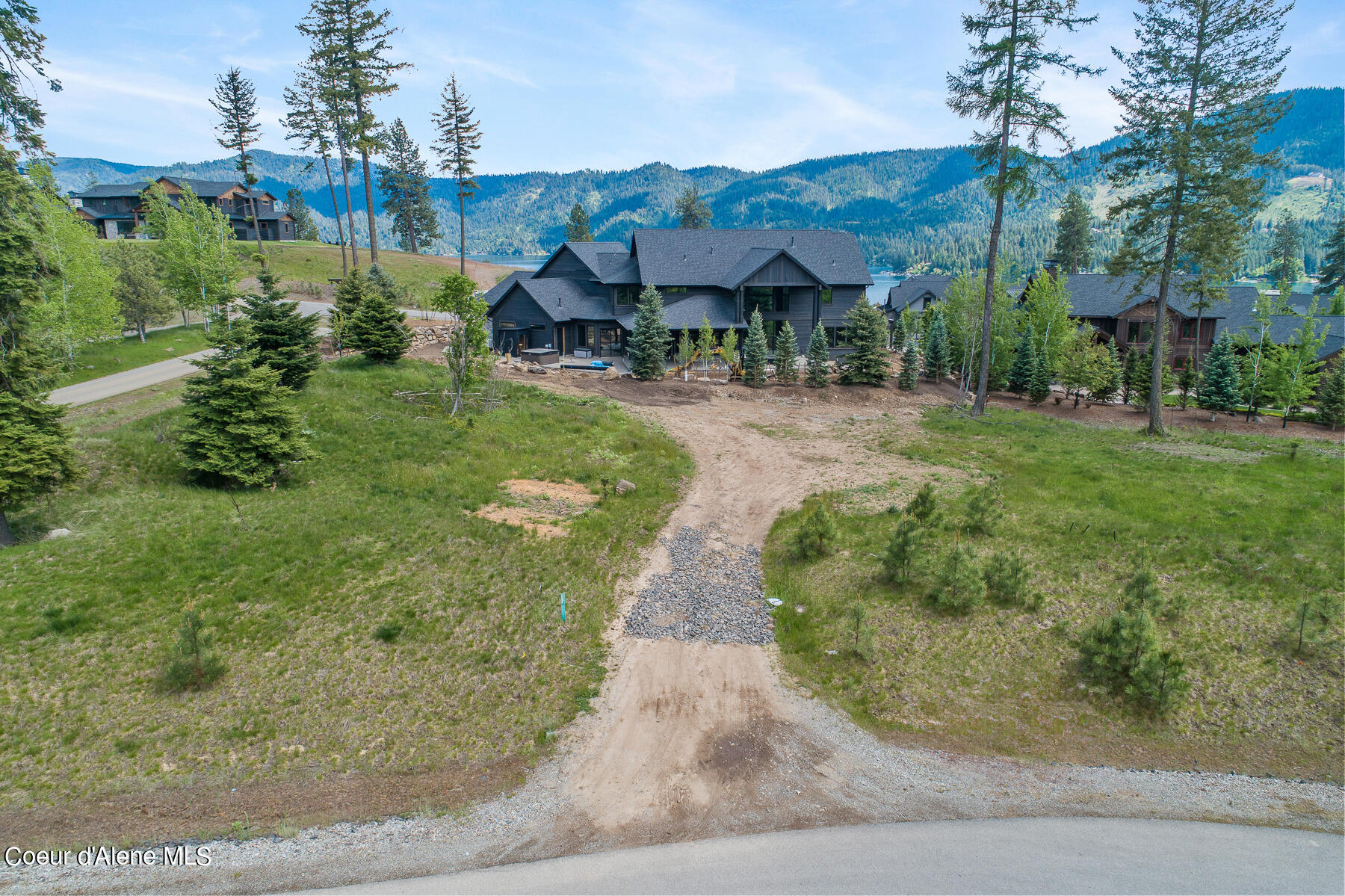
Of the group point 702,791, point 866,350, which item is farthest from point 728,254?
point 702,791

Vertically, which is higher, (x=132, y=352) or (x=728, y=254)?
(x=728, y=254)

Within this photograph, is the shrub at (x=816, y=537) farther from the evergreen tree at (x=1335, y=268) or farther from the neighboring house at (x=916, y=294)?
the evergreen tree at (x=1335, y=268)

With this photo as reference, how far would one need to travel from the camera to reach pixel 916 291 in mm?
69812

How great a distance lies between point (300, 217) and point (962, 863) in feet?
336

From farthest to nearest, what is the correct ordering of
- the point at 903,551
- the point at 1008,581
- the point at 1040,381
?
1. the point at 1040,381
2. the point at 903,551
3. the point at 1008,581

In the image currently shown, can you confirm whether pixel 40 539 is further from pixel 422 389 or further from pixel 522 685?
pixel 422 389

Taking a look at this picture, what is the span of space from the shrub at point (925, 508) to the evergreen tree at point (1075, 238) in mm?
63895

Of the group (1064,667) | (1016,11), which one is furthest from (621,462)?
(1016,11)

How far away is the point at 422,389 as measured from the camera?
2562 centimetres

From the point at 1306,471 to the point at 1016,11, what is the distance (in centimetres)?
1933

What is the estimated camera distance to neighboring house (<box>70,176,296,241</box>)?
210 ft

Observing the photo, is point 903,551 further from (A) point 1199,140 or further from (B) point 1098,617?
(A) point 1199,140

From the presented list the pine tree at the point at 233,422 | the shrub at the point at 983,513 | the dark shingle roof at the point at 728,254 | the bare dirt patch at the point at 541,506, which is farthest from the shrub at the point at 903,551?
the dark shingle roof at the point at 728,254

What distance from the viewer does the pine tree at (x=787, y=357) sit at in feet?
125
